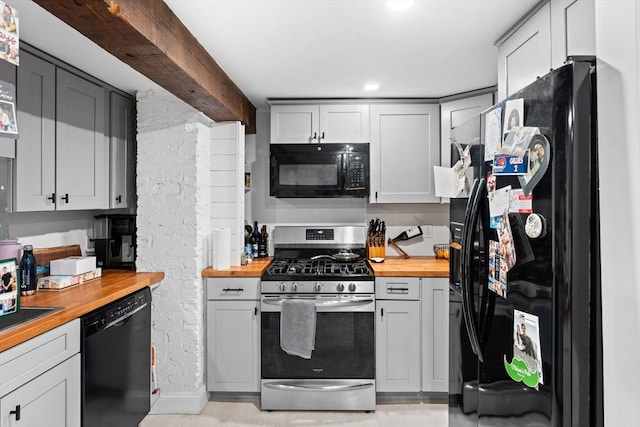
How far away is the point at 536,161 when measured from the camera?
1.13m

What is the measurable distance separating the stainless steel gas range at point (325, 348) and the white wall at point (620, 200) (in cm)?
184

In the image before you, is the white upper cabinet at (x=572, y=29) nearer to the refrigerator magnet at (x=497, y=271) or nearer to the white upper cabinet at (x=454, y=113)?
the refrigerator magnet at (x=497, y=271)

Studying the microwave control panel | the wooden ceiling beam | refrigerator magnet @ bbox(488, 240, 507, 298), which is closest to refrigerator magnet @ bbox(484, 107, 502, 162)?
refrigerator magnet @ bbox(488, 240, 507, 298)

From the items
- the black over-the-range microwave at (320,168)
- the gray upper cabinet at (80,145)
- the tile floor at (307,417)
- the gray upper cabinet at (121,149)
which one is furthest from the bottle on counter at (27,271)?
the black over-the-range microwave at (320,168)

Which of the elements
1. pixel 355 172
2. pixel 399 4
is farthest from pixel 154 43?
pixel 355 172

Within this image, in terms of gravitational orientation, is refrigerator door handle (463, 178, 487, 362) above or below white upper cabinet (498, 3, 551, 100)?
below

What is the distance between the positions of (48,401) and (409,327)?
2.06m

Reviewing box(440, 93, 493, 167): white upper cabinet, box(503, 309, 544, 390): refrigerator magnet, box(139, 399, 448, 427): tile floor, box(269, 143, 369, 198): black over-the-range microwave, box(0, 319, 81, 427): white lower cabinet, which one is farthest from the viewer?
Result: box(269, 143, 369, 198): black over-the-range microwave

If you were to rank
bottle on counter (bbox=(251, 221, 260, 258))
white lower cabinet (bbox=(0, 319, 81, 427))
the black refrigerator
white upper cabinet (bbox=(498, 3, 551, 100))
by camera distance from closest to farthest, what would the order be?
1. the black refrigerator
2. white lower cabinet (bbox=(0, 319, 81, 427))
3. white upper cabinet (bbox=(498, 3, 551, 100))
4. bottle on counter (bbox=(251, 221, 260, 258))

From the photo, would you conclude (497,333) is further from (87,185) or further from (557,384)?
(87,185)

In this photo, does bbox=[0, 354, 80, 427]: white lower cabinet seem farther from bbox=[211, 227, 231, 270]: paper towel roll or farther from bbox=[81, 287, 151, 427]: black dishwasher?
bbox=[211, 227, 231, 270]: paper towel roll

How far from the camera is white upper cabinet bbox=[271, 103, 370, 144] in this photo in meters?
3.24

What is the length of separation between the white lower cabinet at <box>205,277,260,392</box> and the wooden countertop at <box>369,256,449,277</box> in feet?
2.89

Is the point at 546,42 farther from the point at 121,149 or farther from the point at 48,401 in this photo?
the point at 121,149
